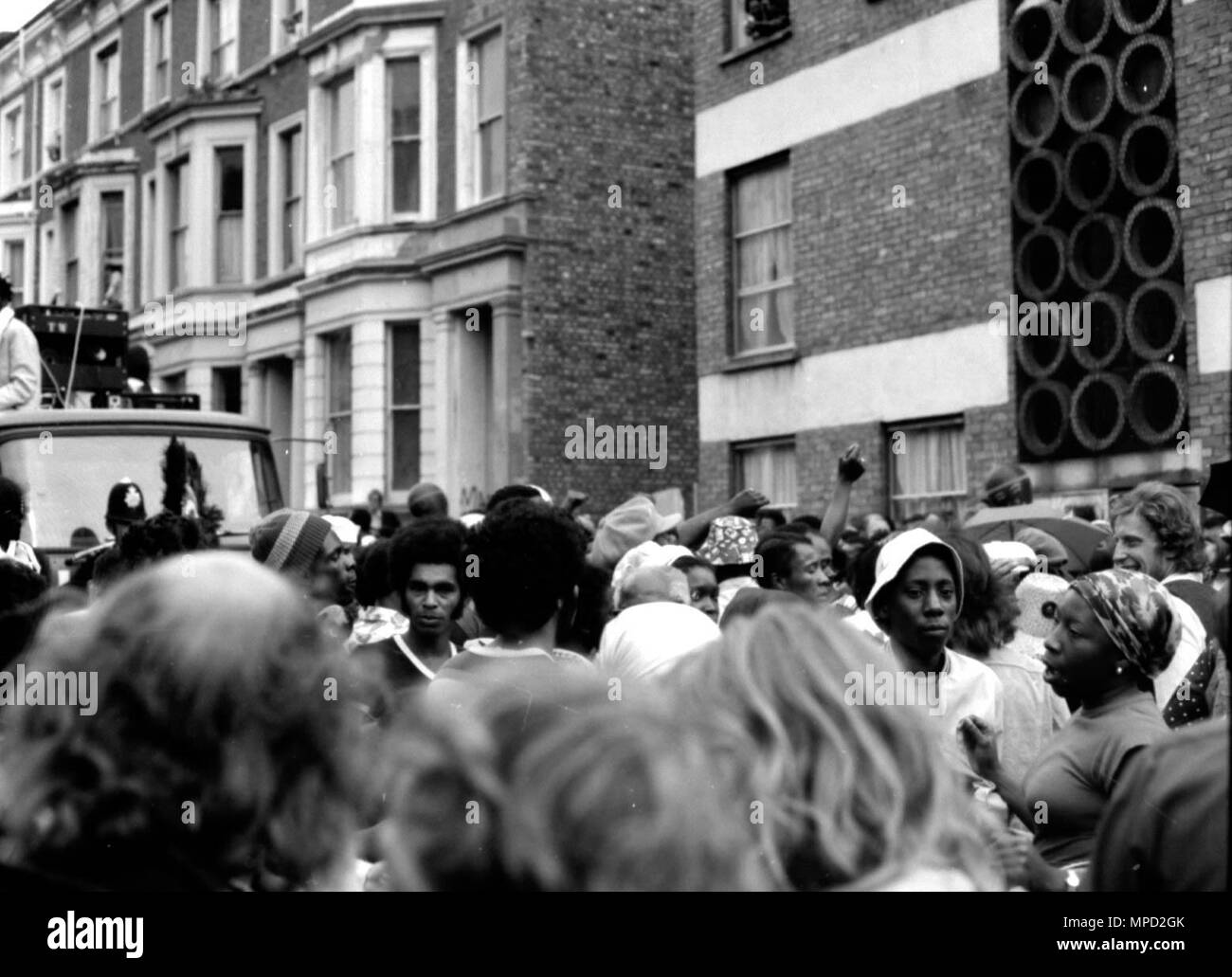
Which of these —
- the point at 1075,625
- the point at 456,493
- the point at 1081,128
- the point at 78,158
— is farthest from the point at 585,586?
the point at 78,158

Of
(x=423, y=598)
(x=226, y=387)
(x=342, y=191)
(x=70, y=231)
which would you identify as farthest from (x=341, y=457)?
(x=423, y=598)

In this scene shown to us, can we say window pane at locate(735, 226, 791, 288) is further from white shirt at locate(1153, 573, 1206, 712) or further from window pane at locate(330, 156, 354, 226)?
white shirt at locate(1153, 573, 1206, 712)

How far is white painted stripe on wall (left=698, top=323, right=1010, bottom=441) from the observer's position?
50.0ft

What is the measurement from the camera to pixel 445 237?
76.8ft

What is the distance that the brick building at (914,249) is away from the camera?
1323 cm

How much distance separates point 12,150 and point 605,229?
18911mm

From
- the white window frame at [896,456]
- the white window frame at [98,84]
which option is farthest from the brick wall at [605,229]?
the white window frame at [98,84]

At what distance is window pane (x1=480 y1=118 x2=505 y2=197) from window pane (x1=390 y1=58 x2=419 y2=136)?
1300 mm

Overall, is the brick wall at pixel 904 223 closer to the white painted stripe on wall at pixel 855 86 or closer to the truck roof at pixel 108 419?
the white painted stripe on wall at pixel 855 86

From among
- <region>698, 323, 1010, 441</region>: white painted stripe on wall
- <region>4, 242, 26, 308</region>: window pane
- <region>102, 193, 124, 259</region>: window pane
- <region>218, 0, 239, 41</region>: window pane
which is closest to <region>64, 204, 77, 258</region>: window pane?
<region>102, 193, 124, 259</region>: window pane

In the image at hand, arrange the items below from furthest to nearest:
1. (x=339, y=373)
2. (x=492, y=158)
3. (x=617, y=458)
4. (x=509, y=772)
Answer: (x=339, y=373) < (x=617, y=458) < (x=492, y=158) < (x=509, y=772)

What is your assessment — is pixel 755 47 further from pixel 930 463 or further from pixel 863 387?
pixel 930 463

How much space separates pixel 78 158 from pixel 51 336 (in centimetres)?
1858
